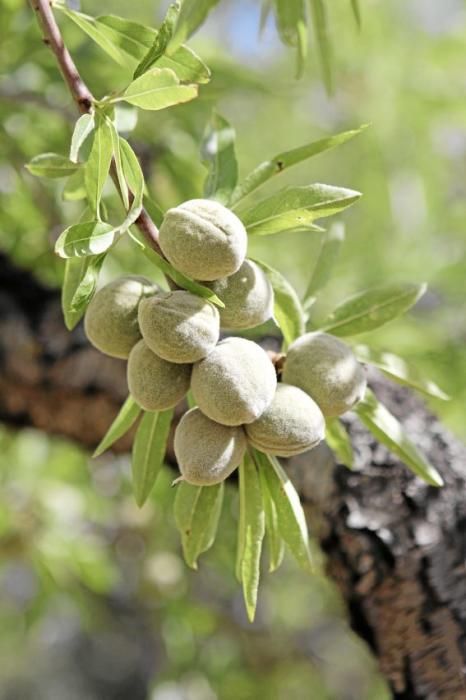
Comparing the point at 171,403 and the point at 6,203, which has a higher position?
the point at 171,403

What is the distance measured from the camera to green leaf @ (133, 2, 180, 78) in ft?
2.70

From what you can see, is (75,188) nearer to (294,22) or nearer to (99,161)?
(99,161)

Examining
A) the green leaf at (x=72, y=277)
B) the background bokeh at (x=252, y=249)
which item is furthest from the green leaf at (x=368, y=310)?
the background bokeh at (x=252, y=249)

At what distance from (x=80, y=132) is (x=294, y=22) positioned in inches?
16.9

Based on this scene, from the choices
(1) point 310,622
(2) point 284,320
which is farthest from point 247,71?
(1) point 310,622

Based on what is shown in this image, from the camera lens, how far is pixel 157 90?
80cm

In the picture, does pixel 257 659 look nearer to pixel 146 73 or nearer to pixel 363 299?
pixel 363 299

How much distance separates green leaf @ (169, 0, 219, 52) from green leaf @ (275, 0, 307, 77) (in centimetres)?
21

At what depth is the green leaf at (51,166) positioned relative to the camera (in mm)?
873

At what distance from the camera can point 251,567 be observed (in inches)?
35.3

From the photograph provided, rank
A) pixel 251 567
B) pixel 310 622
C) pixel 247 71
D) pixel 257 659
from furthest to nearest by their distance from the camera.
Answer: pixel 310 622
pixel 257 659
pixel 247 71
pixel 251 567

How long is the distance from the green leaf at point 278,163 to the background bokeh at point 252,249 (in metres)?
0.67

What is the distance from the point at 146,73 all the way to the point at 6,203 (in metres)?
1.18

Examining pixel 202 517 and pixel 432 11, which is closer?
pixel 202 517
